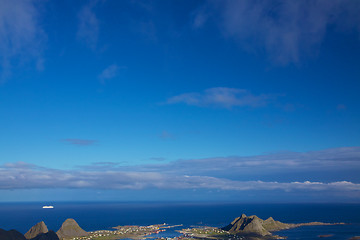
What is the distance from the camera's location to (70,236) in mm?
136750

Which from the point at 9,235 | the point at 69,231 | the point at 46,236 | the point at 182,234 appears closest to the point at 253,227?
the point at 182,234

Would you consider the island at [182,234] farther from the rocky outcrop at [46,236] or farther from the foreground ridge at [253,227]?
the rocky outcrop at [46,236]

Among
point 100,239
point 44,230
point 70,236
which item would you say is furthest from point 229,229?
point 44,230

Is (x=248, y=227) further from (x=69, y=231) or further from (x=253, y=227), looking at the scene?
(x=69, y=231)

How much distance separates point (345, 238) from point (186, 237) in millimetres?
74758

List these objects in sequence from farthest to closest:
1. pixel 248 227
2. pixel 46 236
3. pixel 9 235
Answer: pixel 248 227, pixel 46 236, pixel 9 235

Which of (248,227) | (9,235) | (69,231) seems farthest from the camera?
(248,227)

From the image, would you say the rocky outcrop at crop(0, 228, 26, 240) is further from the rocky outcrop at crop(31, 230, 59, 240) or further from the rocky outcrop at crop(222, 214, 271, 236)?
the rocky outcrop at crop(222, 214, 271, 236)

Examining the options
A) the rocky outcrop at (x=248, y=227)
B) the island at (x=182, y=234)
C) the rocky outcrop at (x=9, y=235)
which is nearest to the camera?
the rocky outcrop at (x=9, y=235)

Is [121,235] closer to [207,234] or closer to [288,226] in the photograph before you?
[207,234]

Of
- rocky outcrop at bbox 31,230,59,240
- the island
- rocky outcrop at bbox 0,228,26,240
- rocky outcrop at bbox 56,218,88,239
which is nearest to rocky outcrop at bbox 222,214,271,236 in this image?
the island

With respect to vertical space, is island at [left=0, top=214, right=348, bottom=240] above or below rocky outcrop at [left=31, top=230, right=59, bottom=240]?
below

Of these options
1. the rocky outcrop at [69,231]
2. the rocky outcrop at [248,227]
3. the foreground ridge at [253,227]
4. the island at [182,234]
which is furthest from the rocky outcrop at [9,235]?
the rocky outcrop at [248,227]

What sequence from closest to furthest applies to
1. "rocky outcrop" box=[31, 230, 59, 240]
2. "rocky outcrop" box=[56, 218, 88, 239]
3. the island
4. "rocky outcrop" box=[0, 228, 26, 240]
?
"rocky outcrop" box=[0, 228, 26, 240] < "rocky outcrop" box=[31, 230, 59, 240] < the island < "rocky outcrop" box=[56, 218, 88, 239]
